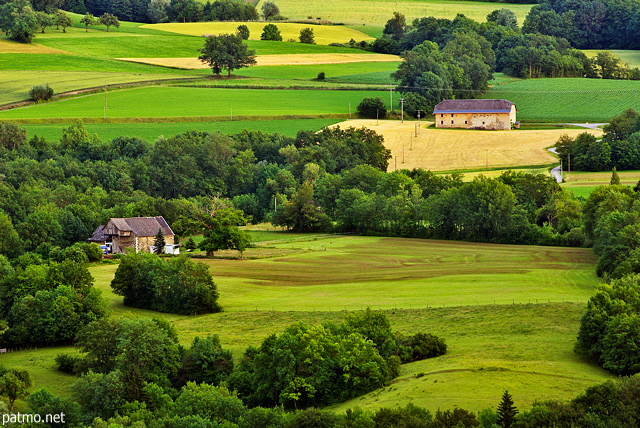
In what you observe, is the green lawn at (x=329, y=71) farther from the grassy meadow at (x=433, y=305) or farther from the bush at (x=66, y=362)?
the bush at (x=66, y=362)

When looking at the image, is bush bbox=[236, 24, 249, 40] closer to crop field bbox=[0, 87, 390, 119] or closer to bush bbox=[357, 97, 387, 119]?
crop field bbox=[0, 87, 390, 119]

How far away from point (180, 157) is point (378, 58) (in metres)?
65.9

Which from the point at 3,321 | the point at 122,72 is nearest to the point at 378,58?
the point at 122,72

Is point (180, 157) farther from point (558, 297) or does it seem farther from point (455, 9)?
point (455, 9)

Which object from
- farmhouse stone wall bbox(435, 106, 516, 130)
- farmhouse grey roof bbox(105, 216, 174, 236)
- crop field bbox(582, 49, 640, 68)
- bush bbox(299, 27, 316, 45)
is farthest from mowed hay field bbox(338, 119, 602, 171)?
bush bbox(299, 27, 316, 45)

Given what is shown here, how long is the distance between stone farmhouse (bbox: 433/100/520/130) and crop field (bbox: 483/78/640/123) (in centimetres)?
484

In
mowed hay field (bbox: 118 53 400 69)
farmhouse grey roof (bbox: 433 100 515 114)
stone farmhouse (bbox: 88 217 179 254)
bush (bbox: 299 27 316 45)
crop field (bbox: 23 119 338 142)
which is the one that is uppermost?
bush (bbox: 299 27 316 45)

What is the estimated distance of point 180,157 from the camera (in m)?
115

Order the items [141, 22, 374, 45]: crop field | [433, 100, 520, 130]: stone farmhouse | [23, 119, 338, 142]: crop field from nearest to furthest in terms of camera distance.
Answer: [23, 119, 338, 142]: crop field
[433, 100, 520, 130]: stone farmhouse
[141, 22, 374, 45]: crop field

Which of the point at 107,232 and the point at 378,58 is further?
the point at 378,58

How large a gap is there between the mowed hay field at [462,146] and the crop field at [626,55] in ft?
163

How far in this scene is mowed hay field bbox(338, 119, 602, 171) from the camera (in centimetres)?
11075

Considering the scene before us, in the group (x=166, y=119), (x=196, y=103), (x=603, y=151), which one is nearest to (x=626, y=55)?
(x=603, y=151)

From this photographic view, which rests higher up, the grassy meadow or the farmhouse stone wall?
the farmhouse stone wall
